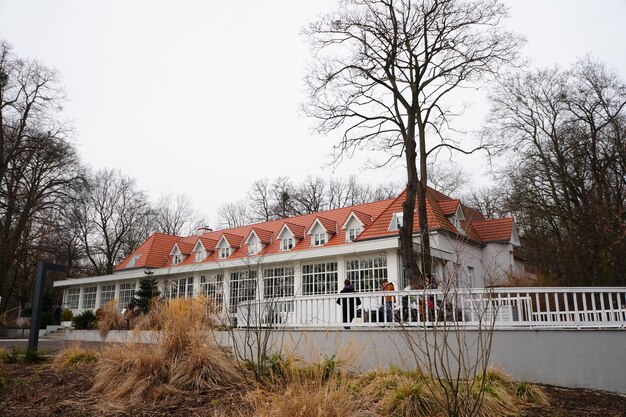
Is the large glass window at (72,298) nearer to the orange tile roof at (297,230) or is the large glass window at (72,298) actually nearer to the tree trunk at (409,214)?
the orange tile roof at (297,230)

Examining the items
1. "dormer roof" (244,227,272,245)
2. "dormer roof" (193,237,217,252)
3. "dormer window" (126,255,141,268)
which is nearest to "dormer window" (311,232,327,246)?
"dormer roof" (244,227,272,245)

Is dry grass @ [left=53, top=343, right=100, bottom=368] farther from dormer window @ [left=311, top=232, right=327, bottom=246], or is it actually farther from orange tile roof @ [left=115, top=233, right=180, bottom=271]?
orange tile roof @ [left=115, top=233, right=180, bottom=271]

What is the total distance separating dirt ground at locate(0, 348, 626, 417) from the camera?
5.94 meters

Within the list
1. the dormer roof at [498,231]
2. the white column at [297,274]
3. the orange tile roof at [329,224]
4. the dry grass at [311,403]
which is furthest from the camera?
the dormer roof at [498,231]

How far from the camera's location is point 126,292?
102ft

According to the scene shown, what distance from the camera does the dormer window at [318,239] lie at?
24989 mm

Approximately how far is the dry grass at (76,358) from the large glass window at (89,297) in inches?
969

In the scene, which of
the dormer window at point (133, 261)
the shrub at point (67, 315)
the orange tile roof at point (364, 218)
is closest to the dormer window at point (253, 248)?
the orange tile roof at point (364, 218)

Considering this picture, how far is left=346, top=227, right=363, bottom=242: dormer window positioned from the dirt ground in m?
16.0

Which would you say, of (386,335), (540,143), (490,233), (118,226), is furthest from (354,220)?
(118,226)

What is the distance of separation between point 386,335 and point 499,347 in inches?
79.9

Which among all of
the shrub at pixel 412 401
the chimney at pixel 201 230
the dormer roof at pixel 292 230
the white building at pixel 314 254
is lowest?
the shrub at pixel 412 401

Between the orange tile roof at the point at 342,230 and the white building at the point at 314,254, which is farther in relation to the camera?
the orange tile roof at the point at 342,230

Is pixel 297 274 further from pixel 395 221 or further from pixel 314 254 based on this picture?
pixel 395 221
